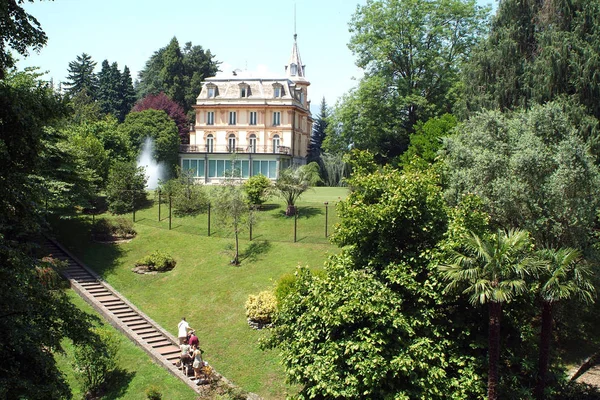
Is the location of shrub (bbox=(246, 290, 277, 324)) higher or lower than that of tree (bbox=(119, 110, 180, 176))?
lower

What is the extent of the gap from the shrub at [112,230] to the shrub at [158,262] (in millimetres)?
4916

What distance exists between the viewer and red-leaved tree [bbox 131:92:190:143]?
62750mm

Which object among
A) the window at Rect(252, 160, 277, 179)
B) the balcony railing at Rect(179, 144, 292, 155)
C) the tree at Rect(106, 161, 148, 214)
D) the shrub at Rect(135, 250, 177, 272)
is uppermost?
the balcony railing at Rect(179, 144, 292, 155)

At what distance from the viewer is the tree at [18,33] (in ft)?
32.1

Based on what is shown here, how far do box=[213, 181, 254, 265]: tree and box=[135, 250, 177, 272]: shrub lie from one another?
3381mm

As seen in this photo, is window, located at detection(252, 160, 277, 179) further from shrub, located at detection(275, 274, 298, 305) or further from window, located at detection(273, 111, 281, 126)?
shrub, located at detection(275, 274, 298, 305)

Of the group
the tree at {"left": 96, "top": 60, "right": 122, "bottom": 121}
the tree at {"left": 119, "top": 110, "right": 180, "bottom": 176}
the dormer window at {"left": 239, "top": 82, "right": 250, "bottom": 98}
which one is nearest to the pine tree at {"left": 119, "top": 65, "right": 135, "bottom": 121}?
the tree at {"left": 96, "top": 60, "right": 122, "bottom": 121}

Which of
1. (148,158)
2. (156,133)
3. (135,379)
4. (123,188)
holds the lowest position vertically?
(135,379)

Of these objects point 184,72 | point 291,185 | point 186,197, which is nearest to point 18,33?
point 291,185

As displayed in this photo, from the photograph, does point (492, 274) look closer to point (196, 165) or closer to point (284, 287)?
point (284, 287)

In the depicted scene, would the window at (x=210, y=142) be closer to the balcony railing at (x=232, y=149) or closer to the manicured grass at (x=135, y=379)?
the balcony railing at (x=232, y=149)

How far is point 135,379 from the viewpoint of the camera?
1964 centimetres

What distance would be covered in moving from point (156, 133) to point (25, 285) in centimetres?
4352

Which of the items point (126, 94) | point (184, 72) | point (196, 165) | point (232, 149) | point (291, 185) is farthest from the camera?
point (126, 94)
